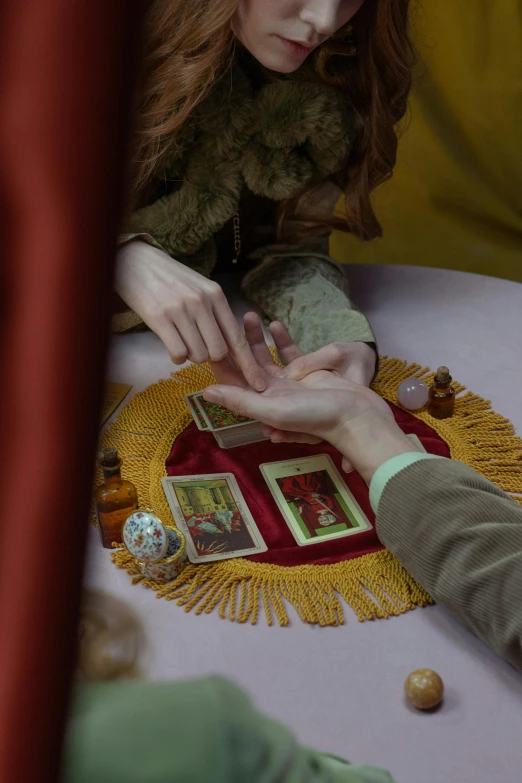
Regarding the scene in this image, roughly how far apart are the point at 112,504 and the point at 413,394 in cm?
66

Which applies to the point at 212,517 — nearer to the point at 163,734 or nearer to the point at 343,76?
the point at 343,76

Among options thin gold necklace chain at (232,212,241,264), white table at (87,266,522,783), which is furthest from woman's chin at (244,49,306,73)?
white table at (87,266,522,783)

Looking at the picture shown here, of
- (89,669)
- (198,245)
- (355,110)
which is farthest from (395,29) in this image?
(89,669)

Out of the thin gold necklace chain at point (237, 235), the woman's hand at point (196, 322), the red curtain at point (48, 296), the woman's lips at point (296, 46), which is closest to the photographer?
the red curtain at point (48, 296)

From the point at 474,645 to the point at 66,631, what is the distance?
111cm

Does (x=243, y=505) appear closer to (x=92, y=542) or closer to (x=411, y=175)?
(x=92, y=542)

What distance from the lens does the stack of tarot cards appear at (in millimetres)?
1527

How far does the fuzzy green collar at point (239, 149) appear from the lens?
68.4 inches

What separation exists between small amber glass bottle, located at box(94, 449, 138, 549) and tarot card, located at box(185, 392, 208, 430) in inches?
11.1

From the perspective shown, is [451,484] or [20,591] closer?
[20,591]

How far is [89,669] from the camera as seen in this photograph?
0.13 metres

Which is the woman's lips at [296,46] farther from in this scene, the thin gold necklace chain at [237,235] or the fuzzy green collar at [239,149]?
the thin gold necklace chain at [237,235]

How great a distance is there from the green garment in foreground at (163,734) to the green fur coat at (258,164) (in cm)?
150

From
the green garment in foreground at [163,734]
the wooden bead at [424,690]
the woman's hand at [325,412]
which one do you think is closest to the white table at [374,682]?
the wooden bead at [424,690]
